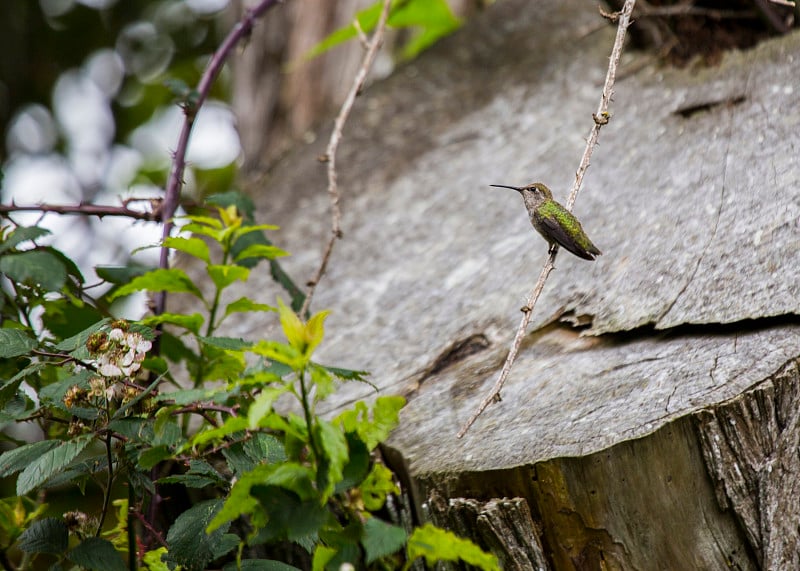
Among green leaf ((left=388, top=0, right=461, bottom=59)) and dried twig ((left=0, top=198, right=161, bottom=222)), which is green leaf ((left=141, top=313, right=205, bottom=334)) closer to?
dried twig ((left=0, top=198, right=161, bottom=222))

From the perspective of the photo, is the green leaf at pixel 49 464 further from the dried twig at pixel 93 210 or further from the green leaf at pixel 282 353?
the dried twig at pixel 93 210

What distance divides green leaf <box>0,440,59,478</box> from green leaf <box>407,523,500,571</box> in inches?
25.1

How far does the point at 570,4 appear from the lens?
10.0 feet

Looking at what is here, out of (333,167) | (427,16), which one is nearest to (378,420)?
(333,167)

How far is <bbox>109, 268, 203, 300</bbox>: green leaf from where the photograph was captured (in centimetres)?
164

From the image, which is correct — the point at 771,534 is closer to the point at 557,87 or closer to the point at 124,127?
the point at 557,87

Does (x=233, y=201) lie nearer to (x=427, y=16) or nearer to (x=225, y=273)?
(x=225, y=273)

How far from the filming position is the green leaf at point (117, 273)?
6.03 feet

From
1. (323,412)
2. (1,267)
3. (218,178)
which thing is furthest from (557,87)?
(218,178)

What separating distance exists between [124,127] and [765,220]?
17.3 feet

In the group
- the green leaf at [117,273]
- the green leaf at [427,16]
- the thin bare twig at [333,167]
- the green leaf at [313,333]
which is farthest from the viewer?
the green leaf at [427,16]

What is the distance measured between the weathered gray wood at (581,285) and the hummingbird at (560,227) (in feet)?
0.38

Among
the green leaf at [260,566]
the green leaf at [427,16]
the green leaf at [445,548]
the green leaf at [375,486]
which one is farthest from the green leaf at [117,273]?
the green leaf at [427,16]

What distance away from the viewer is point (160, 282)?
1673mm
